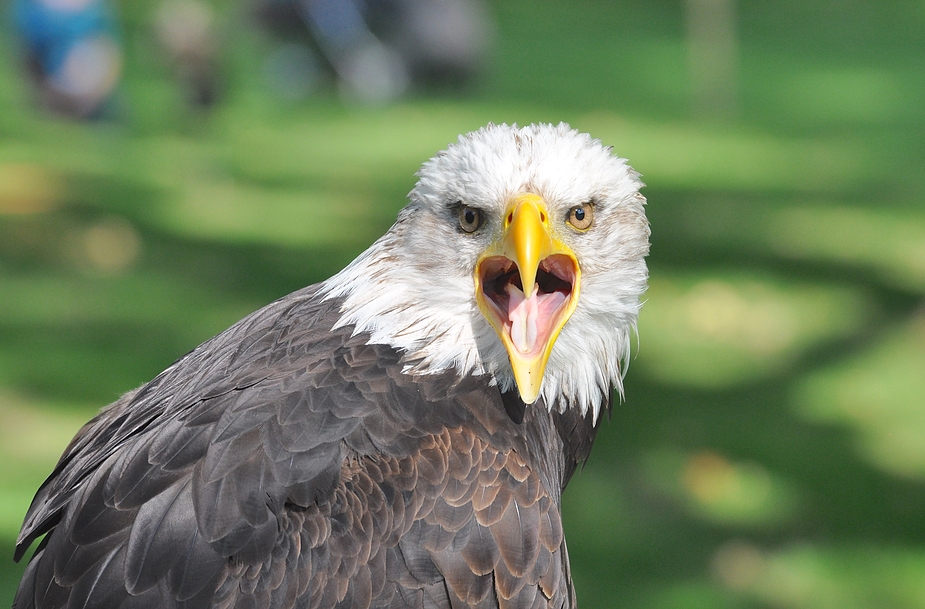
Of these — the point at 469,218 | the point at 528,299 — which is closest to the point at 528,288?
the point at 528,299

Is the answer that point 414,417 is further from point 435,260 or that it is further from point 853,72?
point 853,72

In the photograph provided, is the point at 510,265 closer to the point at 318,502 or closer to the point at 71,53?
the point at 318,502

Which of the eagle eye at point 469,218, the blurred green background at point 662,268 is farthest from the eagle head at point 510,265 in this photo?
the blurred green background at point 662,268

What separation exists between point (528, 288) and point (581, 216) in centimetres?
36

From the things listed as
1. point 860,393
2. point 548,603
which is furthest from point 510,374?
point 860,393

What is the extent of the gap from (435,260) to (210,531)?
826 millimetres

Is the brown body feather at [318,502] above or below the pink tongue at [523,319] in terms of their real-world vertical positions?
below

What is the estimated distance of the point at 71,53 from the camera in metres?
9.82

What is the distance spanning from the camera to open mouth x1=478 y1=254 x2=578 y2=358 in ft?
8.77

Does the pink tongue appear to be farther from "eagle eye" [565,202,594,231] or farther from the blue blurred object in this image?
the blue blurred object

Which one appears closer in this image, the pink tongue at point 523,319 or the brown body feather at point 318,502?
the brown body feather at point 318,502

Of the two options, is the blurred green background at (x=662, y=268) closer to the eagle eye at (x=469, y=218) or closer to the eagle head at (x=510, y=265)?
the eagle head at (x=510, y=265)

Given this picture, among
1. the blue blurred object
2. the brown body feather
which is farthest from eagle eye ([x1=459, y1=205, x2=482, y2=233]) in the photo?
the blue blurred object

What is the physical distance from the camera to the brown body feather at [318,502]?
254 centimetres
